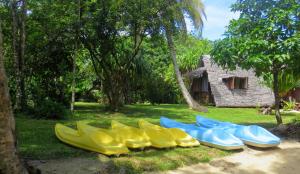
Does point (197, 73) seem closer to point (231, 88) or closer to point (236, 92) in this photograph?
point (231, 88)

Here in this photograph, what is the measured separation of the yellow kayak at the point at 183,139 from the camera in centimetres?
855

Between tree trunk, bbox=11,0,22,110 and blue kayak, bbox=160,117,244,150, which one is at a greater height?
tree trunk, bbox=11,0,22,110

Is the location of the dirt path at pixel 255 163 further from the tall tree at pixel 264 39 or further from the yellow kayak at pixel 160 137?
the tall tree at pixel 264 39

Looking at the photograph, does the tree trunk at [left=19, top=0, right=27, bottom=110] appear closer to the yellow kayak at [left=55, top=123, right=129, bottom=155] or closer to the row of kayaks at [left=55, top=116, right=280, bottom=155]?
the row of kayaks at [left=55, top=116, right=280, bottom=155]

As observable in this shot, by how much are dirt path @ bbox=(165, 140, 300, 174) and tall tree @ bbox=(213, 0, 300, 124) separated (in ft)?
7.81

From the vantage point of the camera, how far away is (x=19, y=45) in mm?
13008

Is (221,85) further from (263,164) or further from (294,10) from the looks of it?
(263,164)

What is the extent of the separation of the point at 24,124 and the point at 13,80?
3927 mm

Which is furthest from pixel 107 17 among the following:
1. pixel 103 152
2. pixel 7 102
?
pixel 7 102

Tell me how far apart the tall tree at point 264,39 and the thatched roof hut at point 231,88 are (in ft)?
40.6

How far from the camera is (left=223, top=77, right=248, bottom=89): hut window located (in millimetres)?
24062

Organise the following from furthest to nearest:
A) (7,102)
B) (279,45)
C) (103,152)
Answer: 1. (279,45)
2. (103,152)
3. (7,102)

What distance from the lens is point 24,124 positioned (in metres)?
9.95

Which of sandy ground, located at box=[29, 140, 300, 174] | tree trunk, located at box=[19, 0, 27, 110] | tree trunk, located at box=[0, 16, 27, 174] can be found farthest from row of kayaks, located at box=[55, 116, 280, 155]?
tree trunk, located at box=[19, 0, 27, 110]
